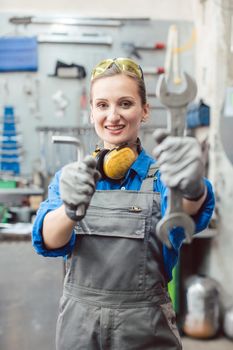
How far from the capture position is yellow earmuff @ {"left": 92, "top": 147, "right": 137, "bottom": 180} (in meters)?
1.01

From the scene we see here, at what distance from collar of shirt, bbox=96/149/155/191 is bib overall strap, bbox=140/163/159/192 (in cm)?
1

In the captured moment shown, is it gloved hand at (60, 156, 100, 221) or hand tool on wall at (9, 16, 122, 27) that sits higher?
hand tool on wall at (9, 16, 122, 27)

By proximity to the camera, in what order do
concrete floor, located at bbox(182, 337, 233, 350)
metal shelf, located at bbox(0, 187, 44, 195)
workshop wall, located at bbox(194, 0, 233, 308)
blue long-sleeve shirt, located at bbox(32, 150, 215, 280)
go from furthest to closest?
metal shelf, located at bbox(0, 187, 44, 195)
workshop wall, located at bbox(194, 0, 233, 308)
concrete floor, located at bbox(182, 337, 233, 350)
blue long-sleeve shirt, located at bbox(32, 150, 215, 280)

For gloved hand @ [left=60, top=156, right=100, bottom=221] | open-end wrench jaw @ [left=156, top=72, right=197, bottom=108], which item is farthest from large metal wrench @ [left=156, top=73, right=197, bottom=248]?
gloved hand @ [left=60, top=156, right=100, bottom=221]

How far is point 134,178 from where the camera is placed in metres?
1.09

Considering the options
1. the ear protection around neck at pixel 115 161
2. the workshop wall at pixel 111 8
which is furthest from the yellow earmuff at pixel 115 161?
the workshop wall at pixel 111 8

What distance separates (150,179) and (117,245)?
18 cm

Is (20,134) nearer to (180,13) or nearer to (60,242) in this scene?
(180,13)

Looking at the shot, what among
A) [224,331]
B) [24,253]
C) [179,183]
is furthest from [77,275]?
[224,331]

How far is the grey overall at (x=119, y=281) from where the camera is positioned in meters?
1.02

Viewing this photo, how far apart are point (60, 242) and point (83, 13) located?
9.07 feet

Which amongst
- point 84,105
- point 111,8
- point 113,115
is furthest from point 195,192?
point 111,8

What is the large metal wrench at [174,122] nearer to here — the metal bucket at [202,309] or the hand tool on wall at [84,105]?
the metal bucket at [202,309]

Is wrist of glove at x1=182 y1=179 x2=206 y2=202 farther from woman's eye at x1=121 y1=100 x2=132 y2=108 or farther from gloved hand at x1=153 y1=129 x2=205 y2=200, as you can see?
woman's eye at x1=121 y1=100 x2=132 y2=108
